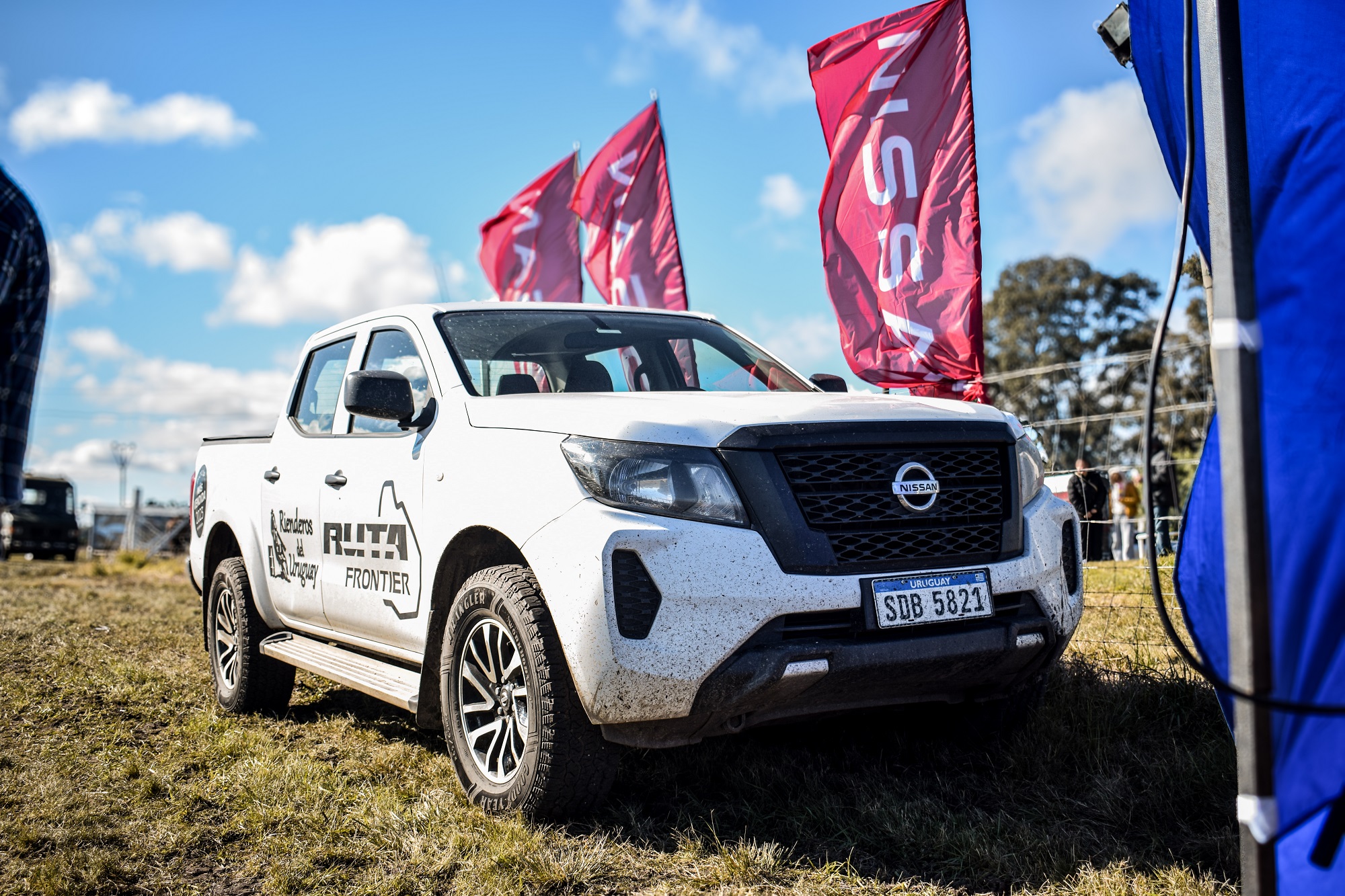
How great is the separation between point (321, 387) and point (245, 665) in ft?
4.65

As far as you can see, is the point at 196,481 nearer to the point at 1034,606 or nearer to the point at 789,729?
the point at 789,729

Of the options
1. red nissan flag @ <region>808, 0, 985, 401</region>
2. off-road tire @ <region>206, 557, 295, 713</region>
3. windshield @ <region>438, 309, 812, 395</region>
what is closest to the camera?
windshield @ <region>438, 309, 812, 395</region>

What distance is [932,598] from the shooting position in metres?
3.17

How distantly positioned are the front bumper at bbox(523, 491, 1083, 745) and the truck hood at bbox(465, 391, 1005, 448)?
0.91ft

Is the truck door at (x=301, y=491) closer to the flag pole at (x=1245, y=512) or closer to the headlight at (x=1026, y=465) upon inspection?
the headlight at (x=1026, y=465)

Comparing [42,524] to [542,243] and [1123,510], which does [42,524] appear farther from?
[1123,510]

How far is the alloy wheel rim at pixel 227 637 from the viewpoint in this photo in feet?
18.2

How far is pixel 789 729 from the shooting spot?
14.4 feet

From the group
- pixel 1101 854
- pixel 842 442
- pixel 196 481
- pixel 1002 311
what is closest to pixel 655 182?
pixel 196 481

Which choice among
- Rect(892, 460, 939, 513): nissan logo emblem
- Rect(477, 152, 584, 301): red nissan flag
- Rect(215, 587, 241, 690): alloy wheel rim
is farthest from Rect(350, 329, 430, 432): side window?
Rect(477, 152, 584, 301): red nissan flag

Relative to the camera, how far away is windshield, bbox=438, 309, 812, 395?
4.23m

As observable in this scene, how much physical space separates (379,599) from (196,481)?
2561 millimetres

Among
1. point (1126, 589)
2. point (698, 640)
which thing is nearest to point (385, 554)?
point (698, 640)

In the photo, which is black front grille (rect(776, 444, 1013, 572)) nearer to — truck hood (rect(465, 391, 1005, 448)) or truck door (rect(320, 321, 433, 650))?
truck hood (rect(465, 391, 1005, 448))
